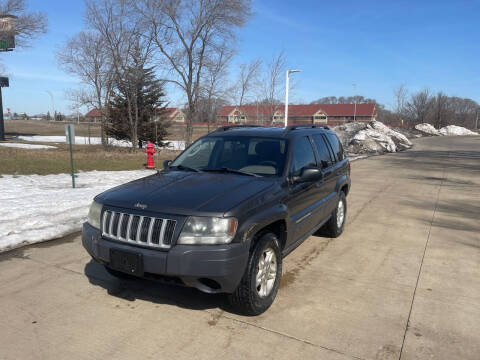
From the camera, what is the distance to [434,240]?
221 inches

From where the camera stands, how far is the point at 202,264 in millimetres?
2879

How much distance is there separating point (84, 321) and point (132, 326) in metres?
0.46

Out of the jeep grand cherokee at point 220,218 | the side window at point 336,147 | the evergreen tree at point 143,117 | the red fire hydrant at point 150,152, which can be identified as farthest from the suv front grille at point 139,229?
the evergreen tree at point 143,117

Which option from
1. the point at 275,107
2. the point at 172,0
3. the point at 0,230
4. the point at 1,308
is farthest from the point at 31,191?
the point at 275,107

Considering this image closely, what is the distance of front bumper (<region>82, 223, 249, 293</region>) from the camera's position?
2875 millimetres

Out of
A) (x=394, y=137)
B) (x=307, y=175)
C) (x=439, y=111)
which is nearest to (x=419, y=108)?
(x=439, y=111)

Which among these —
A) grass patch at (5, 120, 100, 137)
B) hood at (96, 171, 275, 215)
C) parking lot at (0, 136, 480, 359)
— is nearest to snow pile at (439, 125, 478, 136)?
grass patch at (5, 120, 100, 137)

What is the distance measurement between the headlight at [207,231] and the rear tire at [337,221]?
115 inches

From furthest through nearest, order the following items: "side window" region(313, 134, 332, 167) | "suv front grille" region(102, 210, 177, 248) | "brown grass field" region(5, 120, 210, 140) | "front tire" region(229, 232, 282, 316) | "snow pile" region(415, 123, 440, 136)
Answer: "snow pile" region(415, 123, 440, 136) < "brown grass field" region(5, 120, 210, 140) < "side window" region(313, 134, 332, 167) < "front tire" region(229, 232, 282, 316) < "suv front grille" region(102, 210, 177, 248)

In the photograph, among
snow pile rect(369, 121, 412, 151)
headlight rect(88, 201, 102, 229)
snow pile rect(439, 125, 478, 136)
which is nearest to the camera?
headlight rect(88, 201, 102, 229)

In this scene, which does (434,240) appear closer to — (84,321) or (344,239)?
(344,239)

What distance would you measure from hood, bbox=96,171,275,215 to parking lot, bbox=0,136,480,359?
105cm

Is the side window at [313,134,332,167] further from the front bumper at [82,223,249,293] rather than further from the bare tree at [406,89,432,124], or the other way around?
the bare tree at [406,89,432,124]

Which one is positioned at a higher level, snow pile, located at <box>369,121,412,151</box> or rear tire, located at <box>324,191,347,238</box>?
snow pile, located at <box>369,121,412,151</box>
